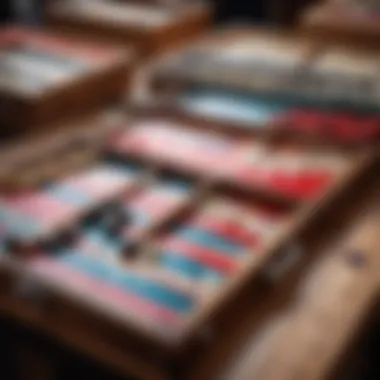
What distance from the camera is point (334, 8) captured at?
281cm

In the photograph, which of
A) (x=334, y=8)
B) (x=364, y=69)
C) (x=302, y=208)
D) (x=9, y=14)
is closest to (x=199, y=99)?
(x=364, y=69)

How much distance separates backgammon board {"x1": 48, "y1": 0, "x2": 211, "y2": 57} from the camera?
2.61 m

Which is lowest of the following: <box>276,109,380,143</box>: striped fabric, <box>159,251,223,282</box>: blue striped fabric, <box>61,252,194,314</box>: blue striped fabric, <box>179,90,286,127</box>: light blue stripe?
<box>61,252,194,314</box>: blue striped fabric

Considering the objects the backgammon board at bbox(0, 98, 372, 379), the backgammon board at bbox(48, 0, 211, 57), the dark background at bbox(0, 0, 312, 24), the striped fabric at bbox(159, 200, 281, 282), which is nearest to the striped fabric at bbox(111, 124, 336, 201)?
the backgammon board at bbox(0, 98, 372, 379)

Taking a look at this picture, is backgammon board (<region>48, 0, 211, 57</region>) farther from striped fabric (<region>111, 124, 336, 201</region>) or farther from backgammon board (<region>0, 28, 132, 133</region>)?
striped fabric (<region>111, 124, 336, 201</region>)

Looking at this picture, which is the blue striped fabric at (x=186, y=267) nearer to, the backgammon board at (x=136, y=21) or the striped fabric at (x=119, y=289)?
the striped fabric at (x=119, y=289)

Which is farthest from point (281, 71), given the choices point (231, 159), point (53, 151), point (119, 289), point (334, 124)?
point (119, 289)

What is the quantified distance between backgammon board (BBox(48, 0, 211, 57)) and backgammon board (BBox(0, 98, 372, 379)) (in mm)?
797

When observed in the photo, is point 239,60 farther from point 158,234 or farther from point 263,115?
point 158,234

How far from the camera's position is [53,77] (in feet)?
6.81

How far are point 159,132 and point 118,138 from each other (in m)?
0.11

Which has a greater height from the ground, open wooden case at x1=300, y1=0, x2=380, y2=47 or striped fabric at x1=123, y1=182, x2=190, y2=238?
open wooden case at x1=300, y1=0, x2=380, y2=47

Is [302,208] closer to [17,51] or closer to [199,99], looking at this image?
[199,99]

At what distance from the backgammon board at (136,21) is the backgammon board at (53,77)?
216 mm
